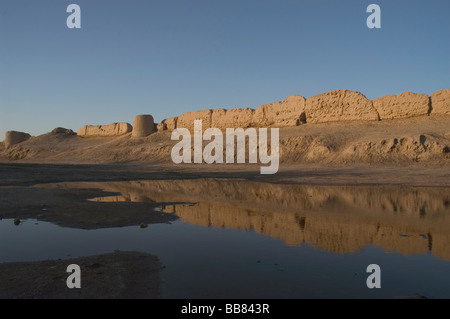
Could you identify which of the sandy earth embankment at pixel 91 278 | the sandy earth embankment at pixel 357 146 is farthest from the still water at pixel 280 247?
the sandy earth embankment at pixel 357 146

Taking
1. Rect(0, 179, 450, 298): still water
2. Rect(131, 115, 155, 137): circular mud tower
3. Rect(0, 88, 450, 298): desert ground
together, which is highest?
Rect(131, 115, 155, 137): circular mud tower

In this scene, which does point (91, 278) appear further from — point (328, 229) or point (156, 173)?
point (156, 173)

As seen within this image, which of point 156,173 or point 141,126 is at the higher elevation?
point 141,126

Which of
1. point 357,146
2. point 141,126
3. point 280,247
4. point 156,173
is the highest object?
point 141,126

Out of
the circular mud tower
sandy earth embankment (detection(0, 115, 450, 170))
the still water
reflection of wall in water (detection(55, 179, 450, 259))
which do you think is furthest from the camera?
the circular mud tower

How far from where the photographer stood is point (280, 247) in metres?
5.73

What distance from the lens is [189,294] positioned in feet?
12.3

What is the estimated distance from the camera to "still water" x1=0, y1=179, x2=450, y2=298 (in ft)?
13.2

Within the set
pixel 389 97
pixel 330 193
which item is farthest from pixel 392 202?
pixel 389 97

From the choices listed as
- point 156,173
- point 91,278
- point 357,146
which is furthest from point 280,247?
point 357,146

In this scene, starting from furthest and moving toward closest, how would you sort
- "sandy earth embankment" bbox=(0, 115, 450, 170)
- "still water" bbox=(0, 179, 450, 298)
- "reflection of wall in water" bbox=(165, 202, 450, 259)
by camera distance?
"sandy earth embankment" bbox=(0, 115, 450, 170) → "reflection of wall in water" bbox=(165, 202, 450, 259) → "still water" bbox=(0, 179, 450, 298)

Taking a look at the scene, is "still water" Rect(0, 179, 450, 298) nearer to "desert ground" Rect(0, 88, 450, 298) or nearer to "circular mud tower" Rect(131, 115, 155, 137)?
"desert ground" Rect(0, 88, 450, 298)

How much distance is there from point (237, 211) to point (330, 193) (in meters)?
5.26

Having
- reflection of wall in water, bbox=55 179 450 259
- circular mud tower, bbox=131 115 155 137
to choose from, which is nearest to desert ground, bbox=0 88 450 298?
circular mud tower, bbox=131 115 155 137
